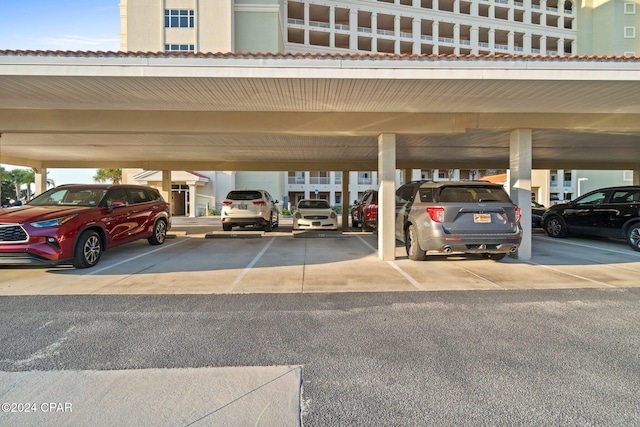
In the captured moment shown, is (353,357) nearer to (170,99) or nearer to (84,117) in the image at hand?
(170,99)

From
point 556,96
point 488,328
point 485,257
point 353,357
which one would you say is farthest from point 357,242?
point 353,357

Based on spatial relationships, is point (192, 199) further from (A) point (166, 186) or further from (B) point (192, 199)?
(A) point (166, 186)

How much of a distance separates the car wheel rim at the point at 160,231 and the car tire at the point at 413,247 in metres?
7.02

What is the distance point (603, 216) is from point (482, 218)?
5.98 meters

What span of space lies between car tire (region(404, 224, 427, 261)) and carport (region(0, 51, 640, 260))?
0.42 metres

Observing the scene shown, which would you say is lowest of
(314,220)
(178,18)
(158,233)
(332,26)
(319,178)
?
(158,233)

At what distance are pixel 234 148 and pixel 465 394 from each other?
10.2 metres

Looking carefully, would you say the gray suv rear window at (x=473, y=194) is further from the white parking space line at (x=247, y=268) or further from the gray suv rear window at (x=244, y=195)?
the gray suv rear window at (x=244, y=195)

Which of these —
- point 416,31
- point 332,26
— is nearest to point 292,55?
point 332,26

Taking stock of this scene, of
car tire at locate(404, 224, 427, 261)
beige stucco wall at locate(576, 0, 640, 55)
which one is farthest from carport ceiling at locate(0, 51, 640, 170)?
beige stucco wall at locate(576, 0, 640, 55)

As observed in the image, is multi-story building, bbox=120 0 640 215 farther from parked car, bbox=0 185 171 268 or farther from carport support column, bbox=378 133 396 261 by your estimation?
carport support column, bbox=378 133 396 261

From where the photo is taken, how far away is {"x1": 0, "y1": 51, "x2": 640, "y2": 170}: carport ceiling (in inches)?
198

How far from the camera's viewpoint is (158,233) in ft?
31.6

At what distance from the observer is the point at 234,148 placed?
36.6 ft
